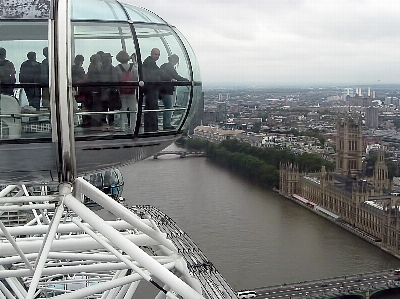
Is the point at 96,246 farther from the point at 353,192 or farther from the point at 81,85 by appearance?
the point at 353,192

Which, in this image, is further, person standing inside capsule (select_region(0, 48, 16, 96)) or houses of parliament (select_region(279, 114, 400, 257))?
houses of parliament (select_region(279, 114, 400, 257))

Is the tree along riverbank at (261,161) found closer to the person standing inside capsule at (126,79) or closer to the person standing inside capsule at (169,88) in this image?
the person standing inside capsule at (169,88)

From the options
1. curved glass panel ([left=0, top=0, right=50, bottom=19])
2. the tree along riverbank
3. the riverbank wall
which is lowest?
the riverbank wall

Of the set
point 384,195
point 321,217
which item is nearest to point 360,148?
point 384,195

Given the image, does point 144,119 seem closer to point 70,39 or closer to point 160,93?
point 160,93

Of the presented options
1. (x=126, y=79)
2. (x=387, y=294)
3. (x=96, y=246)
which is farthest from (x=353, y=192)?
(x=126, y=79)

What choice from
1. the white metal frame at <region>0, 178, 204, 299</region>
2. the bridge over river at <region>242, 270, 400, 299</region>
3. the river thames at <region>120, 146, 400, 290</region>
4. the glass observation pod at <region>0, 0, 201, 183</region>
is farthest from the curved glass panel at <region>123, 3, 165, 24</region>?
the river thames at <region>120, 146, 400, 290</region>

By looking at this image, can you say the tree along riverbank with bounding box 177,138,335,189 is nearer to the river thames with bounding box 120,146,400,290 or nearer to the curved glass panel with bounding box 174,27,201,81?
the river thames with bounding box 120,146,400,290

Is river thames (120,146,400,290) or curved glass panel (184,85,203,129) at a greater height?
curved glass panel (184,85,203,129)
